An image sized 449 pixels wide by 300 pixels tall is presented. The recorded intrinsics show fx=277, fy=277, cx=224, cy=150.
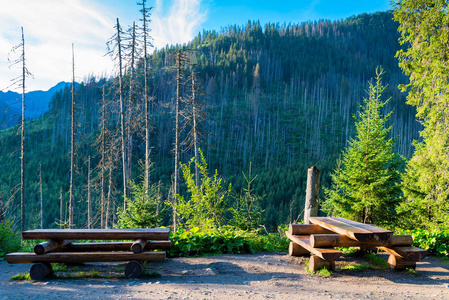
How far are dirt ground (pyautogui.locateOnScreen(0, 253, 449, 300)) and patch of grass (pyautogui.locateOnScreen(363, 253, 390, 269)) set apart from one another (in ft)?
0.60

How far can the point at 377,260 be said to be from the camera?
200 inches

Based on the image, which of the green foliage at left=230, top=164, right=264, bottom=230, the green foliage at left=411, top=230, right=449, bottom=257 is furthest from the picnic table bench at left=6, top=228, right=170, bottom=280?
the green foliage at left=411, top=230, right=449, bottom=257

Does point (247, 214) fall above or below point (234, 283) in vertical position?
above

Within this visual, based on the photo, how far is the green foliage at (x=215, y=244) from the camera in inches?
214

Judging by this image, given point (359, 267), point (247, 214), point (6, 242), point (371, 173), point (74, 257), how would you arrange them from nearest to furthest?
1. point (74, 257)
2. point (359, 267)
3. point (6, 242)
4. point (247, 214)
5. point (371, 173)

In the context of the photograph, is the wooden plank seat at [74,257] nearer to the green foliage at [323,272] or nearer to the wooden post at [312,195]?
the green foliage at [323,272]

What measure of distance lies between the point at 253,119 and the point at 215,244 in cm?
Answer: 7791

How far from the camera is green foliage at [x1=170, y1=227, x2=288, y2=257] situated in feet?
17.9

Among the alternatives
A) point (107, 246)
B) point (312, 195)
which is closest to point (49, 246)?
point (107, 246)

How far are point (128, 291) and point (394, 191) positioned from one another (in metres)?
8.67

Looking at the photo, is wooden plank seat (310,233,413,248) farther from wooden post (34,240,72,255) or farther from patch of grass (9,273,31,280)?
patch of grass (9,273,31,280)

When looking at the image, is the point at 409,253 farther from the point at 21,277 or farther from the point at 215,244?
the point at 21,277

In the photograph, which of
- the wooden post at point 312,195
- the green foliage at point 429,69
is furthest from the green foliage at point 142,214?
the green foliage at point 429,69

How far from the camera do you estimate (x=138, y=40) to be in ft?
48.6
